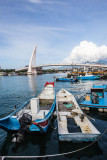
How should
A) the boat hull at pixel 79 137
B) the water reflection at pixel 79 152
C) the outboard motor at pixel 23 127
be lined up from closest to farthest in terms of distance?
the water reflection at pixel 79 152
the boat hull at pixel 79 137
the outboard motor at pixel 23 127

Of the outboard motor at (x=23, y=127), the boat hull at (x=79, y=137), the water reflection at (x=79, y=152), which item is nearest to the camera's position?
the water reflection at (x=79, y=152)

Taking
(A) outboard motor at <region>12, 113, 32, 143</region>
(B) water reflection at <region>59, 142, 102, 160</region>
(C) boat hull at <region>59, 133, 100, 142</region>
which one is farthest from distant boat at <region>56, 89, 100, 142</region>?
(A) outboard motor at <region>12, 113, 32, 143</region>

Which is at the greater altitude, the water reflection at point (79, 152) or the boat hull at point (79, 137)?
the boat hull at point (79, 137)

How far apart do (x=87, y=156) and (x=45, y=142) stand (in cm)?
318

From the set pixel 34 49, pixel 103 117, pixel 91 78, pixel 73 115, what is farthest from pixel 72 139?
pixel 34 49

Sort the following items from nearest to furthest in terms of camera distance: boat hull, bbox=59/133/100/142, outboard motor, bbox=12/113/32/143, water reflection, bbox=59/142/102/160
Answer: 1. water reflection, bbox=59/142/102/160
2. boat hull, bbox=59/133/100/142
3. outboard motor, bbox=12/113/32/143

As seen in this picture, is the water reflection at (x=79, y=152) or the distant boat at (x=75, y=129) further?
the distant boat at (x=75, y=129)

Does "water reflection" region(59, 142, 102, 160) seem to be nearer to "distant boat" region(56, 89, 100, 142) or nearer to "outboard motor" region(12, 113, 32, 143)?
"distant boat" region(56, 89, 100, 142)

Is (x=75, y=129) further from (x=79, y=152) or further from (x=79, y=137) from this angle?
(x=79, y=152)

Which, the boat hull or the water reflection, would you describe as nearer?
the water reflection

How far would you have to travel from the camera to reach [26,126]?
827 cm

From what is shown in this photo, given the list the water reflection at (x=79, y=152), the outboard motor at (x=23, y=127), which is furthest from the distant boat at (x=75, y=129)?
the outboard motor at (x=23, y=127)

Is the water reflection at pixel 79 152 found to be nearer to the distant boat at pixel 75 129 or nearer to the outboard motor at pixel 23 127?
the distant boat at pixel 75 129

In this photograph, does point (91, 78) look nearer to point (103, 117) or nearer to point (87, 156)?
point (103, 117)
